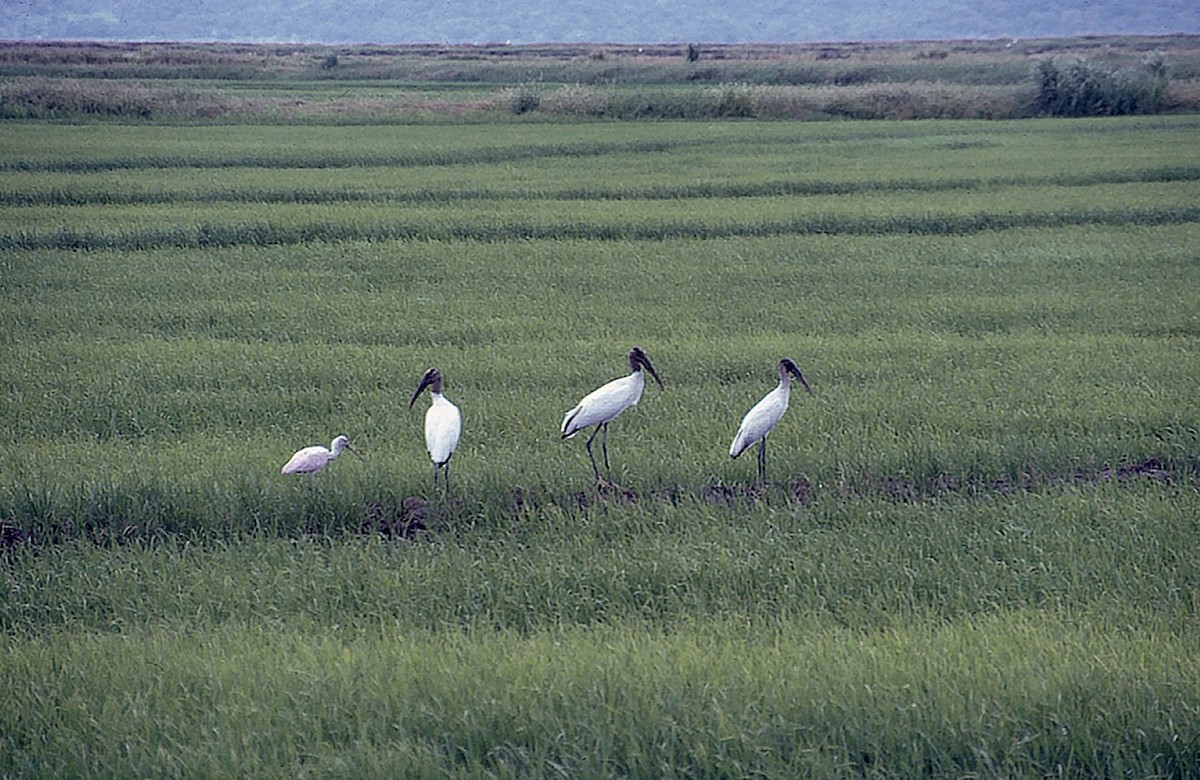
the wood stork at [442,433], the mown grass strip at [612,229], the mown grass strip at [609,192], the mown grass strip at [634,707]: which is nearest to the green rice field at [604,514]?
the mown grass strip at [634,707]

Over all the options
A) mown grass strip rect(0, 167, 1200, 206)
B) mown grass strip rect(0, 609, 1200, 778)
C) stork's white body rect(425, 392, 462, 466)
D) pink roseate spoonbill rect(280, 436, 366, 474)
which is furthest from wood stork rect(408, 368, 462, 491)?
mown grass strip rect(0, 167, 1200, 206)

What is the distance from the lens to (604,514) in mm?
6492

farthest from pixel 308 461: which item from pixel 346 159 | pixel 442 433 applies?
pixel 346 159

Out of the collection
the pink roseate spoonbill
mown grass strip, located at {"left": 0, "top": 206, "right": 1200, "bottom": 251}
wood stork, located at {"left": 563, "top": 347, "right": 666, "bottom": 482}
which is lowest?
mown grass strip, located at {"left": 0, "top": 206, "right": 1200, "bottom": 251}

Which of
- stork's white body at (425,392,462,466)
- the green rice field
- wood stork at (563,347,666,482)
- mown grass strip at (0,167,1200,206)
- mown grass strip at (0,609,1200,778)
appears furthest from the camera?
mown grass strip at (0,167,1200,206)

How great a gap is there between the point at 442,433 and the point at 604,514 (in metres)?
0.98

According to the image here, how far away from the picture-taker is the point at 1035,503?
21.0 ft

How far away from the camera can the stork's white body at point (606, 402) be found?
6.90 m

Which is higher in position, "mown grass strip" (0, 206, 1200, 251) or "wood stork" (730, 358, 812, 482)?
"wood stork" (730, 358, 812, 482)

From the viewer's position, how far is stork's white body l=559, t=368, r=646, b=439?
22.6 ft

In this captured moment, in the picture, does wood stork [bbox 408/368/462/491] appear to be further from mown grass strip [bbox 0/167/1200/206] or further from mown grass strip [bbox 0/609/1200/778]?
mown grass strip [bbox 0/167/1200/206]

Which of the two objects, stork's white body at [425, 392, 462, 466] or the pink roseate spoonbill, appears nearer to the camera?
stork's white body at [425, 392, 462, 466]

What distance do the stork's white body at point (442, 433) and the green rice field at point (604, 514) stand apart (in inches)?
15.5

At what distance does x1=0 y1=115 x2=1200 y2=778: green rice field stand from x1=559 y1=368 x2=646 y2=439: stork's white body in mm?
329
